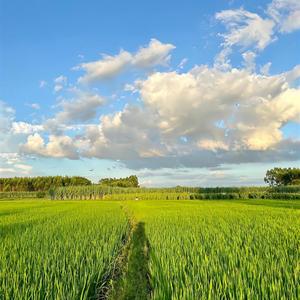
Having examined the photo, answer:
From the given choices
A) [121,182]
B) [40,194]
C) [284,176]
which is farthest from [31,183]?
[284,176]

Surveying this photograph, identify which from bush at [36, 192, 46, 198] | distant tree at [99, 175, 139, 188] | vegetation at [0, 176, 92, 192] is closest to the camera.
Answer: bush at [36, 192, 46, 198]

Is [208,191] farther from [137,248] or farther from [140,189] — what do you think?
[137,248]

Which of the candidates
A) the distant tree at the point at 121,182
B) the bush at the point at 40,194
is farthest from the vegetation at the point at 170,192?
the distant tree at the point at 121,182

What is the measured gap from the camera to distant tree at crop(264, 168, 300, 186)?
91137 mm

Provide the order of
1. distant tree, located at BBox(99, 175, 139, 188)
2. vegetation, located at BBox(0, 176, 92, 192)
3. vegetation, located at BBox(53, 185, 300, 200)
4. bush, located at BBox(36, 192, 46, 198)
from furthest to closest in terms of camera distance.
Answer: distant tree, located at BBox(99, 175, 139, 188) < vegetation, located at BBox(0, 176, 92, 192) < bush, located at BBox(36, 192, 46, 198) < vegetation, located at BBox(53, 185, 300, 200)

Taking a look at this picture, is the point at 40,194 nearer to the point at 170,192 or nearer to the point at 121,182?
the point at 121,182

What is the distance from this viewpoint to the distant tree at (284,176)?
299ft

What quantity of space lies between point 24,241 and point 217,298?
5.62 m

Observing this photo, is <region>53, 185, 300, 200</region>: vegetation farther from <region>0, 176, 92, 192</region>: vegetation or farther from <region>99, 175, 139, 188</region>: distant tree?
<region>99, 175, 139, 188</region>: distant tree

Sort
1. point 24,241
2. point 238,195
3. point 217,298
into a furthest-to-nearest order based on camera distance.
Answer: point 238,195 → point 24,241 → point 217,298

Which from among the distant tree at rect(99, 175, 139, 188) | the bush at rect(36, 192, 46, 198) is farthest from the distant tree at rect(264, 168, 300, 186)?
the bush at rect(36, 192, 46, 198)

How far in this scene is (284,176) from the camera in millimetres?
97812

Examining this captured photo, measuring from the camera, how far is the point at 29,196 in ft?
300

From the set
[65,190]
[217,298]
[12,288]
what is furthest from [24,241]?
[65,190]
